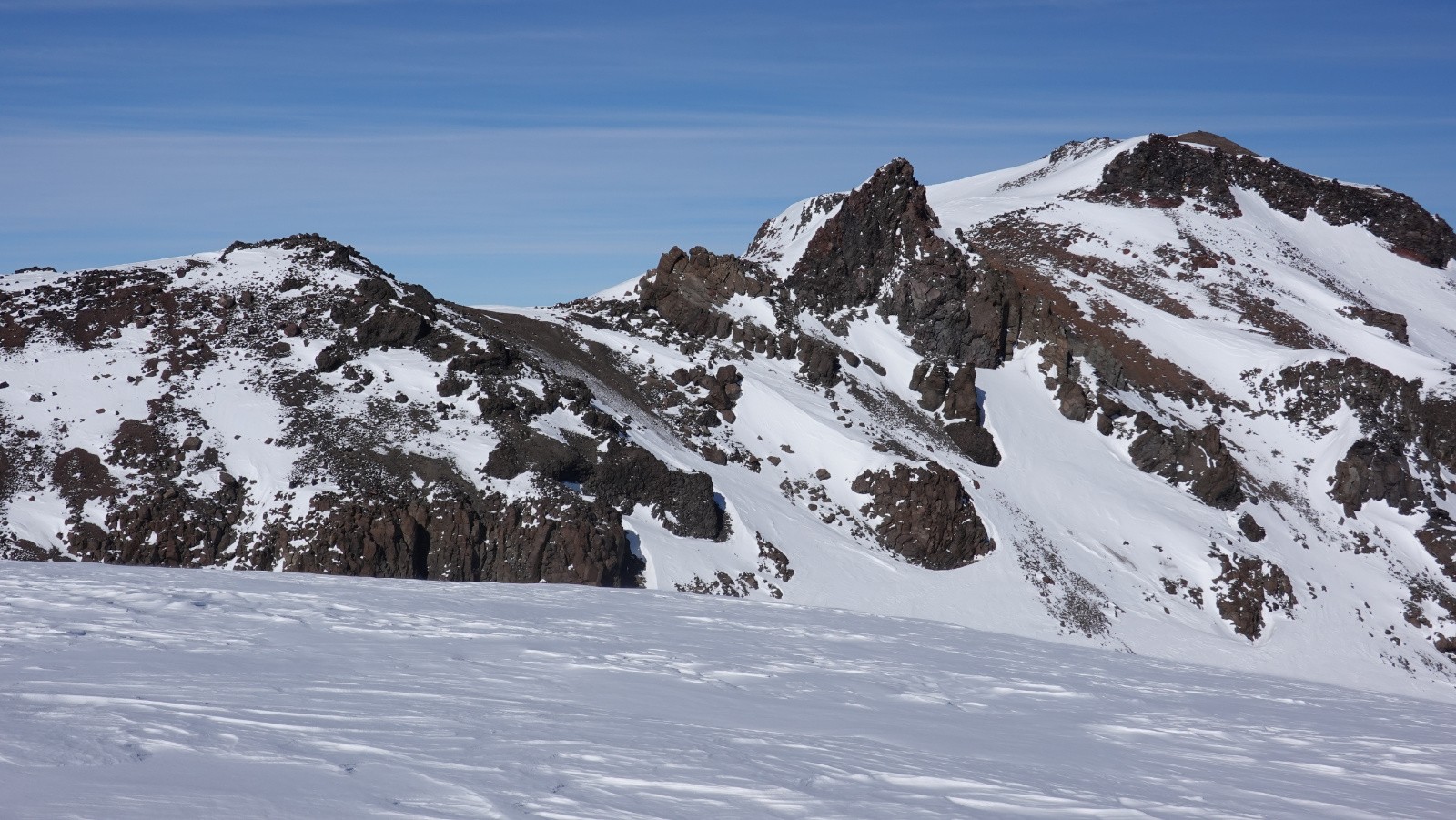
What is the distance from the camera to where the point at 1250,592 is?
35656 millimetres

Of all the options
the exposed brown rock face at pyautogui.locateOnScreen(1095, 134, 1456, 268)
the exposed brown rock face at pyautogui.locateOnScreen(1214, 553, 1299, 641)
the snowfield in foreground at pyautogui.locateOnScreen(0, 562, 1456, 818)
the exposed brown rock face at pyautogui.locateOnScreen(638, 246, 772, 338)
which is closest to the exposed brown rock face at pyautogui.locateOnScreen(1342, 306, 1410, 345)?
the exposed brown rock face at pyautogui.locateOnScreen(1095, 134, 1456, 268)

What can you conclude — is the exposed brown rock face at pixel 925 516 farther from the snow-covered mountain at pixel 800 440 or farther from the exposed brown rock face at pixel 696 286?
the exposed brown rock face at pixel 696 286

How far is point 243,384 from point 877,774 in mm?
26536

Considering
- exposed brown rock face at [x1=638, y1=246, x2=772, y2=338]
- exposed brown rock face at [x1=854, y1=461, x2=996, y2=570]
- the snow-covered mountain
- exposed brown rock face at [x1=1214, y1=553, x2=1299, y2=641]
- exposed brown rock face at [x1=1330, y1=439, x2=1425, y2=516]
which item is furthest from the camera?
exposed brown rock face at [x1=1330, y1=439, x2=1425, y2=516]

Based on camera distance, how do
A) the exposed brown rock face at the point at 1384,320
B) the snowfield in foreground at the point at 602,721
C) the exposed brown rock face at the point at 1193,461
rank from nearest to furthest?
the snowfield in foreground at the point at 602,721 → the exposed brown rock face at the point at 1193,461 → the exposed brown rock face at the point at 1384,320

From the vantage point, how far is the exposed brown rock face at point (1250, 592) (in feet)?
114

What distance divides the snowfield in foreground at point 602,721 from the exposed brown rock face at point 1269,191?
67.9 m

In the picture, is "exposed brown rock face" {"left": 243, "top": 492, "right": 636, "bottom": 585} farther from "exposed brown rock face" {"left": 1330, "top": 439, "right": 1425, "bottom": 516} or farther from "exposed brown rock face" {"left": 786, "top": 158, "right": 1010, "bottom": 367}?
"exposed brown rock face" {"left": 1330, "top": 439, "right": 1425, "bottom": 516}

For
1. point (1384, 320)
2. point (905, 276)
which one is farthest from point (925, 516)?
point (1384, 320)

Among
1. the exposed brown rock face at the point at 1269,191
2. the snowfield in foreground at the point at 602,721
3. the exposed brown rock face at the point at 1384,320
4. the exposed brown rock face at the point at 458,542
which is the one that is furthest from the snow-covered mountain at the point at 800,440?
the exposed brown rock face at the point at 1269,191

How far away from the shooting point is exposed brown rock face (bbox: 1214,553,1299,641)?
3472 cm

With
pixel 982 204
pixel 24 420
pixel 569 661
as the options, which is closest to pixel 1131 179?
pixel 982 204

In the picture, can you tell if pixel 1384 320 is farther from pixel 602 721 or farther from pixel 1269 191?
pixel 602 721

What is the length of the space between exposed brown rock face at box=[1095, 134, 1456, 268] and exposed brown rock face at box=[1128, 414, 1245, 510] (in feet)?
118
